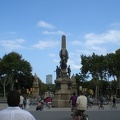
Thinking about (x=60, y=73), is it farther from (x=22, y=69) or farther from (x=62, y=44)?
(x=22, y=69)

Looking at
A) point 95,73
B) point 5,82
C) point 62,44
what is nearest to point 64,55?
point 62,44

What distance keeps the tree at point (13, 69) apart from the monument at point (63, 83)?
211 feet

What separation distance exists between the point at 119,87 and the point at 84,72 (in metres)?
10.3

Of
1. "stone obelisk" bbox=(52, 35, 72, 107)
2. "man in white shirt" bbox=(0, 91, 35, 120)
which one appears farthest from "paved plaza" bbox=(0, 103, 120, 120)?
"man in white shirt" bbox=(0, 91, 35, 120)

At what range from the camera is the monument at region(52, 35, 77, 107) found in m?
46.1

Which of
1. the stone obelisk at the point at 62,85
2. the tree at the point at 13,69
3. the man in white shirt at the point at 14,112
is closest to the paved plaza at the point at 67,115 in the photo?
the stone obelisk at the point at 62,85

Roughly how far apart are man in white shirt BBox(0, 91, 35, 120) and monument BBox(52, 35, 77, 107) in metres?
40.8

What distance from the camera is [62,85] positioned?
154 feet

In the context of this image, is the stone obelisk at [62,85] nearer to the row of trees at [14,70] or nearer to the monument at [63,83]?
the monument at [63,83]

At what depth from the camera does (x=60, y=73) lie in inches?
1874

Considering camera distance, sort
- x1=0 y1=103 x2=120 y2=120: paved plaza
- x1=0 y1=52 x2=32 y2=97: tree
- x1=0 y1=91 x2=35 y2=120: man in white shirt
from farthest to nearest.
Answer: x1=0 y1=52 x2=32 y2=97: tree < x1=0 y1=103 x2=120 y2=120: paved plaza < x1=0 y1=91 x2=35 y2=120: man in white shirt

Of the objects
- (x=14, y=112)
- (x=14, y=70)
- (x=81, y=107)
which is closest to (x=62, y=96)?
(x=81, y=107)

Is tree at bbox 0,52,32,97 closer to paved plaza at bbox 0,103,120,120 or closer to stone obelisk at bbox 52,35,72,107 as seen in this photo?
stone obelisk at bbox 52,35,72,107

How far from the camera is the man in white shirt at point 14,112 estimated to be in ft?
15.4
